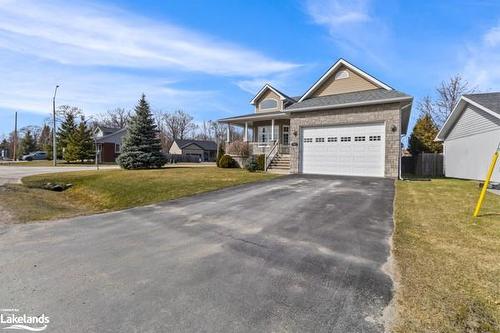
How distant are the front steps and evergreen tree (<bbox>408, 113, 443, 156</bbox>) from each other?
51.3 feet

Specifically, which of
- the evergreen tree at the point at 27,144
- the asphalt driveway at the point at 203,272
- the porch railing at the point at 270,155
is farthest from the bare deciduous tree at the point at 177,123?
the asphalt driveway at the point at 203,272

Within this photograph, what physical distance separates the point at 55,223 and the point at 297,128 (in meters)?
13.3

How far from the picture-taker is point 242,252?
417 cm

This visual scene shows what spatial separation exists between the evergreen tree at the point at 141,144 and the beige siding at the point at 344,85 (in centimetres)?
1413

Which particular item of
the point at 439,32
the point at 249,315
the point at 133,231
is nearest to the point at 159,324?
the point at 249,315

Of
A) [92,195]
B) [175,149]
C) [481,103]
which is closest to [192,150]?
[175,149]

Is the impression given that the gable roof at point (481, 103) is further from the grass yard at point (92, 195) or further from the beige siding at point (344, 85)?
the grass yard at point (92, 195)

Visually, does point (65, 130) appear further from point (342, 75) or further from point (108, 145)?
point (342, 75)

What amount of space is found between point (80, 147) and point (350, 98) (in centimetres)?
3477

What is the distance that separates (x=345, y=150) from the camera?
48.7ft

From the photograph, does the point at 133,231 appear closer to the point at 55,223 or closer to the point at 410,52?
the point at 55,223

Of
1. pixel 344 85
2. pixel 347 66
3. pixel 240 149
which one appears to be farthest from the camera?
pixel 240 149

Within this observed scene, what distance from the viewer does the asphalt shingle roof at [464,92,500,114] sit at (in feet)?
41.9

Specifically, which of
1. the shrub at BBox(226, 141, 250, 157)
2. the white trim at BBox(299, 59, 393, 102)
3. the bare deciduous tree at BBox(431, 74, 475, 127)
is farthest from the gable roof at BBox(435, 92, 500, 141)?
the bare deciduous tree at BBox(431, 74, 475, 127)
